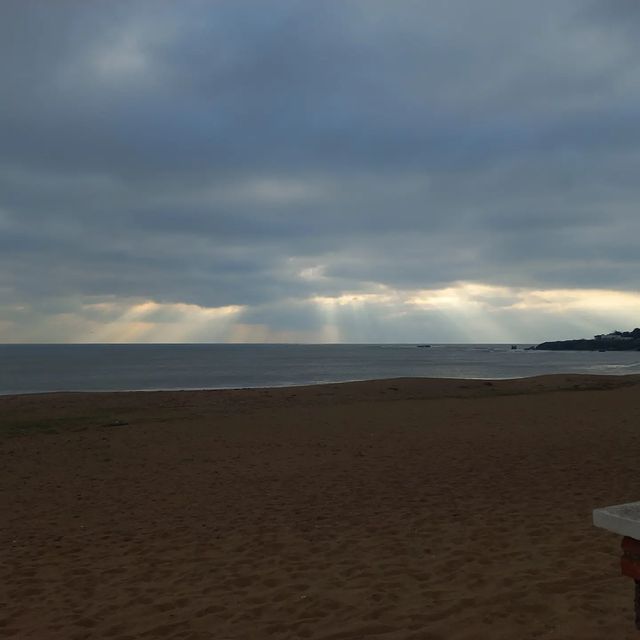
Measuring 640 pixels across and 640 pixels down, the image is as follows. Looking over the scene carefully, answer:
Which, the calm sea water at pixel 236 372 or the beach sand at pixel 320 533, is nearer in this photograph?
the beach sand at pixel 320 533

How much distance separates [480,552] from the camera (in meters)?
6.36

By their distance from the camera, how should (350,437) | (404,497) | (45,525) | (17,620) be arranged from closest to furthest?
(17,620), (45,525), (404,497), (350,437)

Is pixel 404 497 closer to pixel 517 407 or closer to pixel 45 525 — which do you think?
pixel 45 525

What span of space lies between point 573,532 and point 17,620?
224 inches

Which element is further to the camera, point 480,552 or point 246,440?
point 246,440

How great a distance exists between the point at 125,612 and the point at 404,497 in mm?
4886

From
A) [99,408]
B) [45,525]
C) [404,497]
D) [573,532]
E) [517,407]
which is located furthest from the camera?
[99,408]

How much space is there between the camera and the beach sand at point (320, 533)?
195 inches

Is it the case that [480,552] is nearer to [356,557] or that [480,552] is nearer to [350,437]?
[356,557]

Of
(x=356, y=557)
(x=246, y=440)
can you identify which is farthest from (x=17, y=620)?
(x=246, y=440)

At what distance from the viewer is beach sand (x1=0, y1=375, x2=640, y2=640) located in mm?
4949

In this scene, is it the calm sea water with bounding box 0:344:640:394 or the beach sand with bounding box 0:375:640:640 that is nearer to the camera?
the beach sand with bounding box 0:375:640:640

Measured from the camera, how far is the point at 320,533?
7465 millimetres

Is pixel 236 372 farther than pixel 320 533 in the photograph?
Yes
